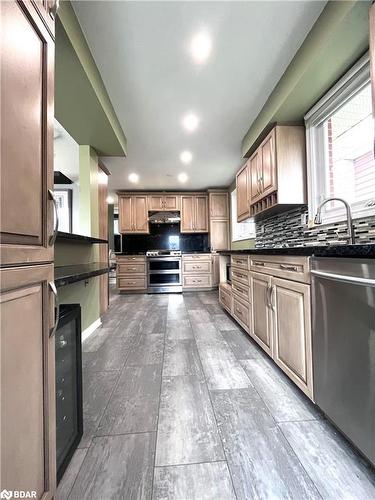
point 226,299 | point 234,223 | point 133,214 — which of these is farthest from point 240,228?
point 133,214

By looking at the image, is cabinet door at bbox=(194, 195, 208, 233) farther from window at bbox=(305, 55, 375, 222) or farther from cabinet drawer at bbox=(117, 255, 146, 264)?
window at bbox=(305, 55, 375, 222)

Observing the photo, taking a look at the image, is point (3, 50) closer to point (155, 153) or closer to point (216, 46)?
point (216, 46)

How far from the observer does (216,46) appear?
5.86 feet

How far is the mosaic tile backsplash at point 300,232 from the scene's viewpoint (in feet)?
5.66

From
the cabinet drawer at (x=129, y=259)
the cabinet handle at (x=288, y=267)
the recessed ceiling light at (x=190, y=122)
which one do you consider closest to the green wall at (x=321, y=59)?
the recessed ceiling light at (x=190, y=122)

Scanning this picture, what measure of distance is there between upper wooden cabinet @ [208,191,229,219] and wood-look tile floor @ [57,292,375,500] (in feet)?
13.2

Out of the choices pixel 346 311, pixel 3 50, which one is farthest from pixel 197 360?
pixel 3 50

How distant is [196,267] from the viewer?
5602 mm

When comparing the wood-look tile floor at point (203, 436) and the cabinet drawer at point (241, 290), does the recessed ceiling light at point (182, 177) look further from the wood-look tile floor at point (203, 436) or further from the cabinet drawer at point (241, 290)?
the wood-look tile floor at point (203, 436)

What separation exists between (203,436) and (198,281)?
4.45 m

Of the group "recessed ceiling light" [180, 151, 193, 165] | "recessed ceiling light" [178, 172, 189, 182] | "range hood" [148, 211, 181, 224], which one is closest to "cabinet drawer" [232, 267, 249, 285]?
"recessed ceiling light" [180, 151, 193, 165]

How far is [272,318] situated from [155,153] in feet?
9.96

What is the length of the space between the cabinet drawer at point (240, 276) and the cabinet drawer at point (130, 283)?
2.92 meters

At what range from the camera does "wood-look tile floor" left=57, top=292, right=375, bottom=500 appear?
91cm
